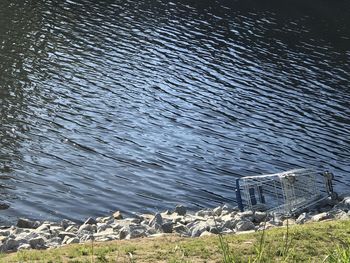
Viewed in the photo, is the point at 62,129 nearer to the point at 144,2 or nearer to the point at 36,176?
the point at 36,176

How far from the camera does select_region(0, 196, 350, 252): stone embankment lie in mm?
15664

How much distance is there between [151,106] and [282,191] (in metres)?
11.3

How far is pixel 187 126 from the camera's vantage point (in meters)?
29.3

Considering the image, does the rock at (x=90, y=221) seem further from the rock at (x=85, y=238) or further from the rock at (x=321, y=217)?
the rock at (x=321, y=217)

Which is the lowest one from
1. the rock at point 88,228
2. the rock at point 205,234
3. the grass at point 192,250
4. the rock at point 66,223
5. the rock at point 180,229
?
the rock at point 66,223

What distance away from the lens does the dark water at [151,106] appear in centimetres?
2198

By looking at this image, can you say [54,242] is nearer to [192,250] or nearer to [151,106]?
[192,250]

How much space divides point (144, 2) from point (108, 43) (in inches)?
783

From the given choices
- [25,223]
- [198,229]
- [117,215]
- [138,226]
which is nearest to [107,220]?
[117,215]

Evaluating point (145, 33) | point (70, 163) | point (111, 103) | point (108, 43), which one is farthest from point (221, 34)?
point (70, 163)

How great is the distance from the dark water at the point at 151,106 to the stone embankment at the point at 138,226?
106 centimetres

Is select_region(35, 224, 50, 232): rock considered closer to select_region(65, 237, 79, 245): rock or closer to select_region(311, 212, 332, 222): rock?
select_region(65, 237, 79, 245): rock

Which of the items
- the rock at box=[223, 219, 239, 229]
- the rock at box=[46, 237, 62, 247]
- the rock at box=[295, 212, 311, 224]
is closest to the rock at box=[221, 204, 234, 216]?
the rock at box=[223, 219, 239, 229]

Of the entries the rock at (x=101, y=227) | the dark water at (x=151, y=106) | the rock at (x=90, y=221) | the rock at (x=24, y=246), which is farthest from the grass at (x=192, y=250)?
the dark water at (x=151, y=106)
